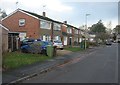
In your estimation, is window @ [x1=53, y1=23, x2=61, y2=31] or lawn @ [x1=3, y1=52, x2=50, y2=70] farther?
window @ [x1=53, y1=23, x2=61, y2=31]

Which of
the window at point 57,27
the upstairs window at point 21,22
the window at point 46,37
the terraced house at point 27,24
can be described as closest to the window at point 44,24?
the terraced house at point 27,24

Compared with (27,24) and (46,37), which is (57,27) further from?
(27,24)

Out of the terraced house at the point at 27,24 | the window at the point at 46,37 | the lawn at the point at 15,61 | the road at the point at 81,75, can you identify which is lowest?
the road at the point at 81,75

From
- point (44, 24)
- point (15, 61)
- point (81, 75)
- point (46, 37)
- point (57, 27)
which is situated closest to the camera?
point (81, 75)

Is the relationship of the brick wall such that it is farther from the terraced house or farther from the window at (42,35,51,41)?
the window at (42,35,51,41)

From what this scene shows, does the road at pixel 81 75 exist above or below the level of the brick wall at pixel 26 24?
below

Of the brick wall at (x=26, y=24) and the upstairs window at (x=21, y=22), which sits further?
the upstairs window at (x=21, y=22)

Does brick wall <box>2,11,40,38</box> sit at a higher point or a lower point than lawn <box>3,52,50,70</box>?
higher

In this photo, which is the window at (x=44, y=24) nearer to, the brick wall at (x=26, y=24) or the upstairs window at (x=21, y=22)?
the brick wall at (x=26, y=24)

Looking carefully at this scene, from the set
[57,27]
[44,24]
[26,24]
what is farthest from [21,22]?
[57,27]

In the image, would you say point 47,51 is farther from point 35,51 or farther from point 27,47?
point 27,47

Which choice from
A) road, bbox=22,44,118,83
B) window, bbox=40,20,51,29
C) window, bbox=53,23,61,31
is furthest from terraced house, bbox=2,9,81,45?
road, bbox=22,44,118,83

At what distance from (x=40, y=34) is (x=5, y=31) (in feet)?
60.2

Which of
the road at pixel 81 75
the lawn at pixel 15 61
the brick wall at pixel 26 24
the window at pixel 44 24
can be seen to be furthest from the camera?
the window at pixel 44 24
